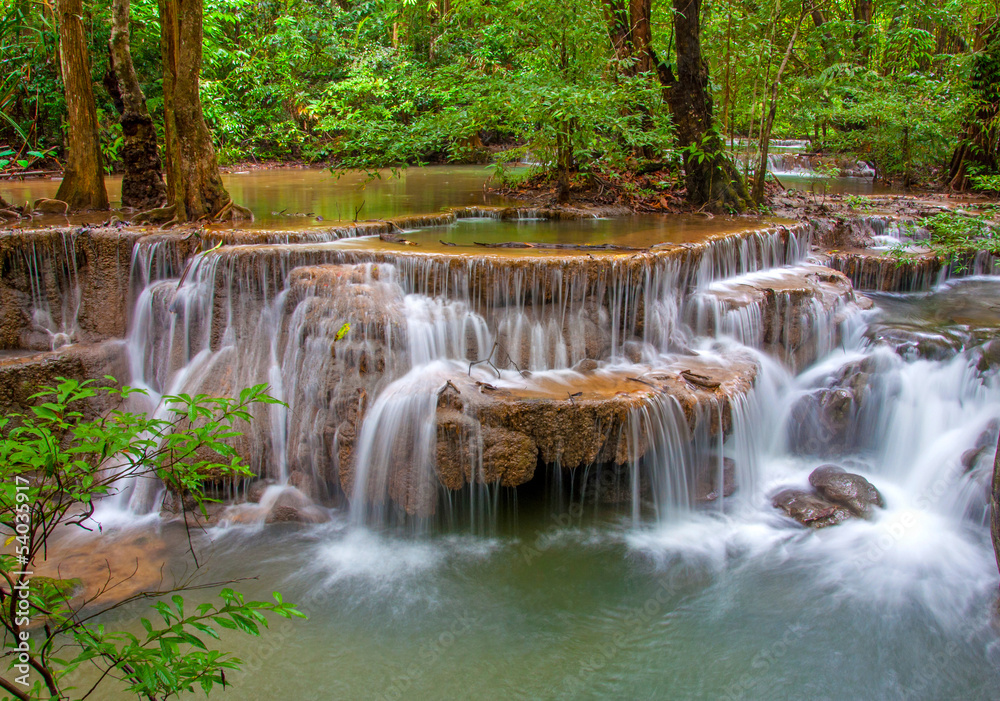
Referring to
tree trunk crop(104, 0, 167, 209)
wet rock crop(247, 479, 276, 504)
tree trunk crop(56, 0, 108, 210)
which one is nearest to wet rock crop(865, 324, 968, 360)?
wet rock crop(247, 479, 276, 504)

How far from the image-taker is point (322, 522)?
19.8 ft

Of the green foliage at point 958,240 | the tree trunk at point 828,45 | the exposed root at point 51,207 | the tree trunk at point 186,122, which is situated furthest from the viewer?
the tree trunk at point 828,45

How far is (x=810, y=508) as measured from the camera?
611cm

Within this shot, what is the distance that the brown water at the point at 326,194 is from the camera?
9336mm

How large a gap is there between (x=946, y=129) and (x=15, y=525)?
15.9 m

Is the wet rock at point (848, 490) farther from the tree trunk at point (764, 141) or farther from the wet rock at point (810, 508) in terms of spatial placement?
the tree trunk at point (764, 141)

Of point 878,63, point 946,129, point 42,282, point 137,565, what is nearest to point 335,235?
point 42,282

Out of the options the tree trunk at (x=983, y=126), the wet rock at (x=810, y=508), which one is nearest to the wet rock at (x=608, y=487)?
the wet rock at (x=810, y=508)

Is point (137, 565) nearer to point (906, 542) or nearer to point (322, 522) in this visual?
point (322, 522)

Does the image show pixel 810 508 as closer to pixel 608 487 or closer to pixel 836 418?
pixel 836 418

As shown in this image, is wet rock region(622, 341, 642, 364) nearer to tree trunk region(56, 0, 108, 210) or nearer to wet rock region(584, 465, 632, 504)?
wet rock region(584, 465, 632, 504)

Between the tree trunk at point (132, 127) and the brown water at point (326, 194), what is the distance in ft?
2.05

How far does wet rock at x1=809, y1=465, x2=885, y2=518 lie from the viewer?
609 centimetres

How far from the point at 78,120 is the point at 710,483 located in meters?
9.10
